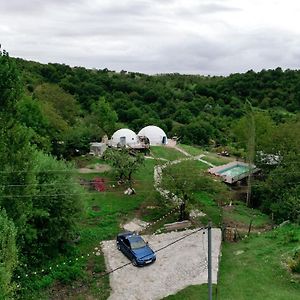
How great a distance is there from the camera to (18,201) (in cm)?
1847

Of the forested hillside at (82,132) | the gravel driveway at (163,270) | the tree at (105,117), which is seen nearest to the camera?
the forested hillside at (82,132)

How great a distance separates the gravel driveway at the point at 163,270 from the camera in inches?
738

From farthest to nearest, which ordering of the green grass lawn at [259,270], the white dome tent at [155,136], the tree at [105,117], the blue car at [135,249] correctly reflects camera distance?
the white dome tent at [155,136]
the tree at [105,117]
the blue car at [135,249]
the green grass lawn at [259,270]

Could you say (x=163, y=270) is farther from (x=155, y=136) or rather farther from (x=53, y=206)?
(x=155, y=136)

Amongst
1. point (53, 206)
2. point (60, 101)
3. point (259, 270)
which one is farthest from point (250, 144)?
point (60, 101)


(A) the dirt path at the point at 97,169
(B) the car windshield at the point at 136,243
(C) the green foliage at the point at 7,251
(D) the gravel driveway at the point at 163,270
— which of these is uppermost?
(C) the green foliage at the point at 7,251

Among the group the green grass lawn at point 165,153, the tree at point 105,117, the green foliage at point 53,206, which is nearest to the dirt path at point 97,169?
the green grass lawn at point 165,153

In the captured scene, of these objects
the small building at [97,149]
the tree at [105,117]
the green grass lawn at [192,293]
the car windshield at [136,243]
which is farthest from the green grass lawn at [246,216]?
the tree at [105,117]

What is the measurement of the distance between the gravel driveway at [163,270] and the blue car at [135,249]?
29 centimetres

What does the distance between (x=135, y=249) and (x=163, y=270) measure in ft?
6.11

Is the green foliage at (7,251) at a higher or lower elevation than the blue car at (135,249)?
higher

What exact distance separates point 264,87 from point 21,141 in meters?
66.3

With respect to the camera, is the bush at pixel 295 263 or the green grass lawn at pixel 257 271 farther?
the bush at pixel 295 263

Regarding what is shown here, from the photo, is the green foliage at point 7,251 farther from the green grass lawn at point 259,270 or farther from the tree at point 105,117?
the tree at point 105,117
